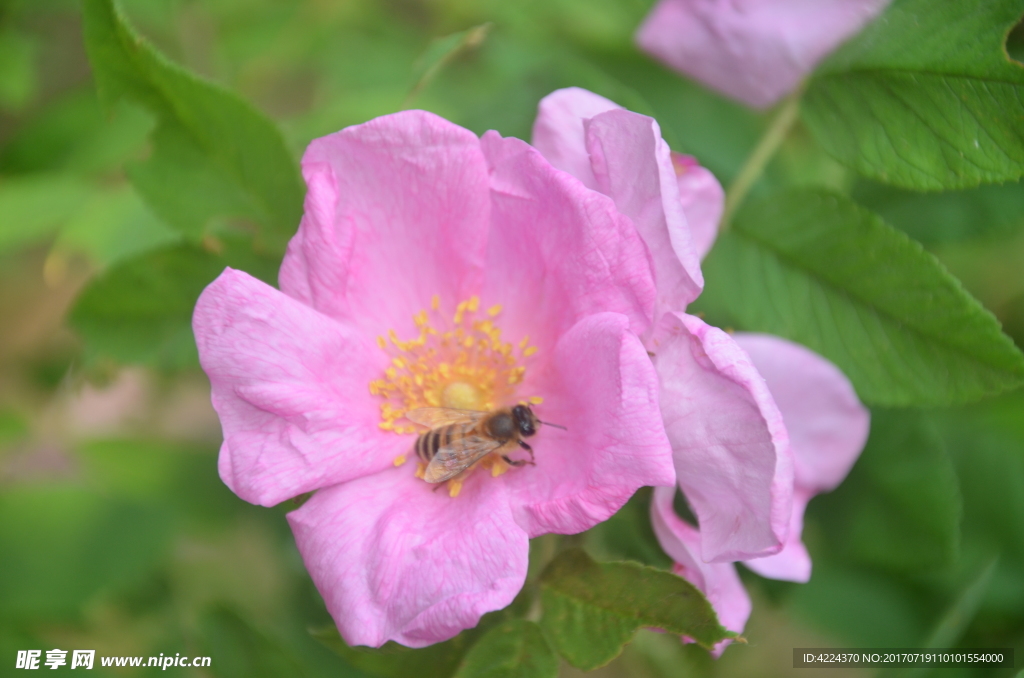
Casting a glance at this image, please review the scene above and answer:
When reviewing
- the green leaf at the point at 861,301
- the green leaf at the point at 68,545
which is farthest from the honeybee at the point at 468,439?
the green leaf at the point at 68,545

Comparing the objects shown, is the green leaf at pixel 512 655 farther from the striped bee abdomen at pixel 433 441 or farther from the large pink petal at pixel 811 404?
the large pink petal at pixel 811 404

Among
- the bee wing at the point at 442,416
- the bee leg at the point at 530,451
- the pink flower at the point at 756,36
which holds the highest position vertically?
the pink flower at the point at 756,36

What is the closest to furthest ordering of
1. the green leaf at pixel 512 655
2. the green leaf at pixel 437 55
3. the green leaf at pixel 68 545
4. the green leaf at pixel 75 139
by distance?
the green leaf at pixel 512 655 → the green leaf at pixel 437 55 → the green leaf at pixel 68 545 → the green leaf at pixel 75 139

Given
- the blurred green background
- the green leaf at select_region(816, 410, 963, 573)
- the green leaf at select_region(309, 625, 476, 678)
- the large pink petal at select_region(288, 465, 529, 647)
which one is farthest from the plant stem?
the green leaf at select_region(309, 625, 476, 678)

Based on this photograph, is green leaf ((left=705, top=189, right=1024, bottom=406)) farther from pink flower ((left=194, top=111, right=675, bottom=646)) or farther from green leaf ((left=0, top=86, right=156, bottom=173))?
green leaf ((left=0, top=86, right=156, bottom=173))

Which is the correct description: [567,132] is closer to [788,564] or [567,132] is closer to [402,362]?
[402,362]

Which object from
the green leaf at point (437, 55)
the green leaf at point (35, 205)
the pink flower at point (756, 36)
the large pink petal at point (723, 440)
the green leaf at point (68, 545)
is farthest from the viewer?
the green leaf at point (35, 205)

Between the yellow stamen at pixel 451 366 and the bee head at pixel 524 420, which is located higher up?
the bee head at pixel 524 420

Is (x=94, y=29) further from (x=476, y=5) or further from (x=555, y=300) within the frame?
(x=476, y=5)
